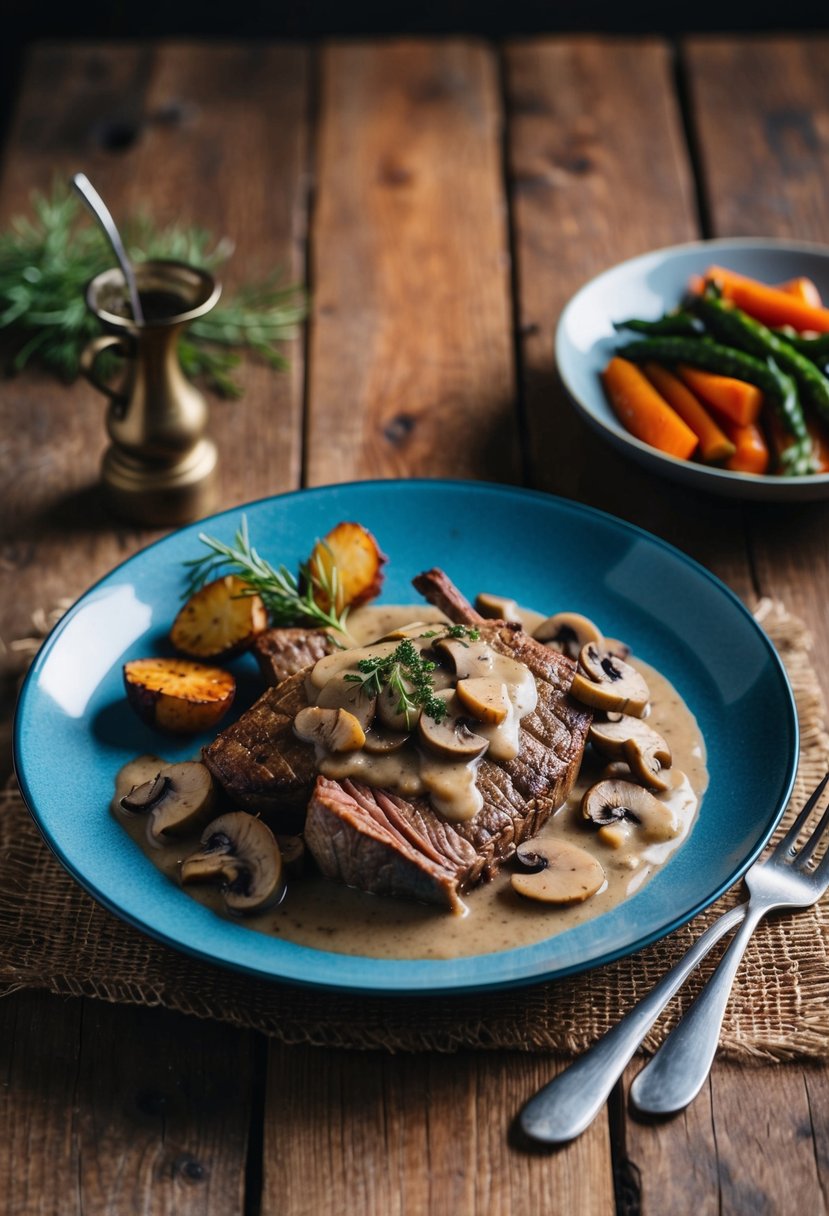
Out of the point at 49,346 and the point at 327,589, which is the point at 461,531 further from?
the point at 49,346

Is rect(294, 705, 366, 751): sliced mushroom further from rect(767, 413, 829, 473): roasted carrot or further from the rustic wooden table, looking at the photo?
rect(767, 413, 829, 473): roasted carrot

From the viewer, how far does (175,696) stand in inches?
124

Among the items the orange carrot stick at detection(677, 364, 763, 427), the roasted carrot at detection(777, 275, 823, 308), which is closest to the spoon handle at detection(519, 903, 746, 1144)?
the orange carrot stick at detection(677, 364, 763, 427)

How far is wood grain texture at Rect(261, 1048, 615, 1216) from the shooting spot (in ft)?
Result: 7.96

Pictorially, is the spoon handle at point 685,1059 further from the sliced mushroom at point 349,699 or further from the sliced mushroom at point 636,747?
the sliced mushroom at point 349,699

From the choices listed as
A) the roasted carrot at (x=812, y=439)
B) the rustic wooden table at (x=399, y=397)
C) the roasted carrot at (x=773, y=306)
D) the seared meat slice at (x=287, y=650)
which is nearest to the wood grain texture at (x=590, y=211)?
the rustic wooden table at (x=399, y=397)

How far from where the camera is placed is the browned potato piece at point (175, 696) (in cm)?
317

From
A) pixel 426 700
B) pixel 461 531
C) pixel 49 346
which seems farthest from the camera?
pixel 49 346

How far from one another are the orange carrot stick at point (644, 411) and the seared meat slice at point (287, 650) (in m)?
1.39

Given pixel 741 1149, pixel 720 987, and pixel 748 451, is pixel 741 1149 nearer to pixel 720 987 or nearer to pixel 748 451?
pixel 720 987

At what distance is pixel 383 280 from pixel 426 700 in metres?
2.73

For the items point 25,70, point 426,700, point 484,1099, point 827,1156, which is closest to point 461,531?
point 426,700

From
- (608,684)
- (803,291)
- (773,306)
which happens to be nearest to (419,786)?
(608,684)

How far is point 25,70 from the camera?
20.8ft
